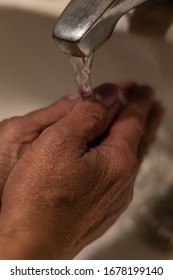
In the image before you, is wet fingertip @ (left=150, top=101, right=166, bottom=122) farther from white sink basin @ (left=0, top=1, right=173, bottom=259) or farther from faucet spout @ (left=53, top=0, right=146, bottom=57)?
faucet spout @ (left=53, top=0, right=146, bottom=57)

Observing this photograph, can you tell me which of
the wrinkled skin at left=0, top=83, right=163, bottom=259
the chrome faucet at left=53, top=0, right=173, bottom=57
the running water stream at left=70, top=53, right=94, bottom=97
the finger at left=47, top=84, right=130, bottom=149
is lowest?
the wrinkled skin at left=0, top=83, right=163, bottom=259

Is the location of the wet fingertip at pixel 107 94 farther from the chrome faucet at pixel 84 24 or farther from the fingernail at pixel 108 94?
the chrome faucet at pixel 84 24

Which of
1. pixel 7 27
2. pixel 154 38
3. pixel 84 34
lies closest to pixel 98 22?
pixel 84 34

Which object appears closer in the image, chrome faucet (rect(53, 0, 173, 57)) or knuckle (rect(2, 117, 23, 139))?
chrome faucet (rect(53, 0, 173, 57))

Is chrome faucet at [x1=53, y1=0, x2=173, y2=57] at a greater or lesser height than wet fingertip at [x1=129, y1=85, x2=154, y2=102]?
greater

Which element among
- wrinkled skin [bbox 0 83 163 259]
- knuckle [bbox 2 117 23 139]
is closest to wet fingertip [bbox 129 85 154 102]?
wrinkled skin [bbox 0 83 163 259]

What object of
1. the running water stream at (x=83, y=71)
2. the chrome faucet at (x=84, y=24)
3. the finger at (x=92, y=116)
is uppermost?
the chrome faucet at (x=84, y=24)

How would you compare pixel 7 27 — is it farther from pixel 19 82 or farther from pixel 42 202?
pixel 42 202

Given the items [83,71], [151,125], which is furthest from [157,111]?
[83,71]

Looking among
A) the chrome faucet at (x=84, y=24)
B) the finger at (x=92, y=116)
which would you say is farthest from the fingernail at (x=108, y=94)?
the chrome faucet at (x=84, y=24)
